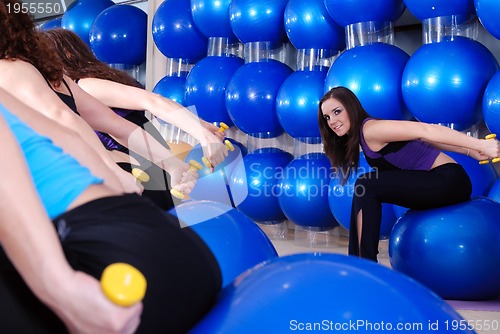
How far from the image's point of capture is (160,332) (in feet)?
3.00

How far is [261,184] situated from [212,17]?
129 centimetres

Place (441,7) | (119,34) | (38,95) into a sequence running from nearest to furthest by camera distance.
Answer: (38,95) < (441,7) < (119,34)

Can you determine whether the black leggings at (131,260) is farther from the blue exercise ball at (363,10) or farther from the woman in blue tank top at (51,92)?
the blue exercise ball at (363,10)

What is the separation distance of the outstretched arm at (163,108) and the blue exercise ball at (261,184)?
99.9 inches

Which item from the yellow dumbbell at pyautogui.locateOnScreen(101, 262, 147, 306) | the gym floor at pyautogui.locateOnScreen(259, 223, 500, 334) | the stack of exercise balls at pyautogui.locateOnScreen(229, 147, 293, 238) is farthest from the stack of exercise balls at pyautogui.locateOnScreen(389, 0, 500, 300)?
the yellow dumbbell at pyautogui.locateOnScreen(101, 262, 147, 306)

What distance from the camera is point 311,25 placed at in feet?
14.0

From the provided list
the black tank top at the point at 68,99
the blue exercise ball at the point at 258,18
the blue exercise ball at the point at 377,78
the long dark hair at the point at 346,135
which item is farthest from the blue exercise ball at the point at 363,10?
the black tank top at the point at 68,99

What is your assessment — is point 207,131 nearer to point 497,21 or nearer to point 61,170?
point 61,170

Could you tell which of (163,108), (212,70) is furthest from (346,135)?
(212,70)

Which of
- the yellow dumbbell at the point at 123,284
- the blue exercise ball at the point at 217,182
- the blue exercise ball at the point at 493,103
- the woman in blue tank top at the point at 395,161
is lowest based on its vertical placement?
the blue exercise ball at the point at 217,182

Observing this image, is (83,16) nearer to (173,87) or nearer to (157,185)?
(173,87)

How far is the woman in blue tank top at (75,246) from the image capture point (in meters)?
0.75

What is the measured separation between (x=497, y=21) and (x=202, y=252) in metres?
2.71

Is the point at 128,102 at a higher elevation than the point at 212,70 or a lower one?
higher
